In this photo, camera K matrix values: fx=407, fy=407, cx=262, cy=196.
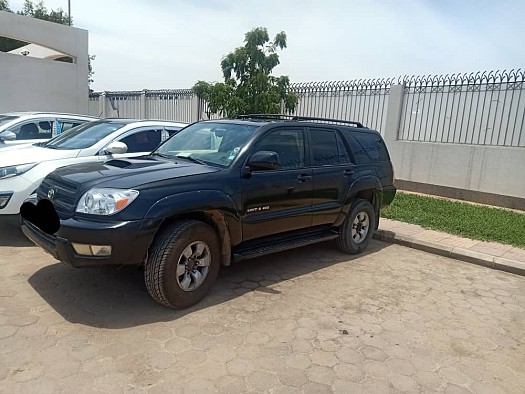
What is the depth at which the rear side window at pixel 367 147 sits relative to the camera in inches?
212

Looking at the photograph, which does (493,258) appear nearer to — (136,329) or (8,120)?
(136,329)

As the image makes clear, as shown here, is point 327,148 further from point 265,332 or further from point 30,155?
point 30,155

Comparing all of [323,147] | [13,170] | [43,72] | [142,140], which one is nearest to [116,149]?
[142,140]

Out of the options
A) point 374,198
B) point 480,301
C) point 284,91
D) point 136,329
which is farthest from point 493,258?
point 284,91

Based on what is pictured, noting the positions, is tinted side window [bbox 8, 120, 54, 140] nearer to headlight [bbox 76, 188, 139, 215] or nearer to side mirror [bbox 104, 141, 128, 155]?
side mirror [bbox 104, 141, 128, 155]

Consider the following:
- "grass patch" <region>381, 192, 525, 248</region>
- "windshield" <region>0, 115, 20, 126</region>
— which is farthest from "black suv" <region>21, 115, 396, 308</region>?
"windshield" <region>0, 115, 20, 126</region>

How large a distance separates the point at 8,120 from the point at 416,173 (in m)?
8.56

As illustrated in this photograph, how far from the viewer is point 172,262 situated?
3.40 m

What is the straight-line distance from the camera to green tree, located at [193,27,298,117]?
8.96 metres

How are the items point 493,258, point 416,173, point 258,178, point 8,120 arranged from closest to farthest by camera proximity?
point 258,178 → point 493,258 → point 8,120 → point 416,173

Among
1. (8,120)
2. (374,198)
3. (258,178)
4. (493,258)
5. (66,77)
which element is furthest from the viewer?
(66,77)

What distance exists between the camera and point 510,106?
26.0 feet

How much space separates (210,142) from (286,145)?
839 mm

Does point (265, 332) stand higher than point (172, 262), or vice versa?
point (172, 262)
